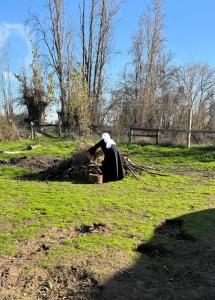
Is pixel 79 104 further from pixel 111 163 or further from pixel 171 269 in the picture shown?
pixel 171 269

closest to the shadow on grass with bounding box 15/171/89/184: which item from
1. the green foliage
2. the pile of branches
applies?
the pile of branches

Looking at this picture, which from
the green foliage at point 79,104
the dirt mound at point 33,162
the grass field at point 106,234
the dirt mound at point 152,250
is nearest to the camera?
the grass field at point 106,234

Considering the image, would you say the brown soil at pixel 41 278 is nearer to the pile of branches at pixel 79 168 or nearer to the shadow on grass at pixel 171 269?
the shadow on grass at pixel 171 269

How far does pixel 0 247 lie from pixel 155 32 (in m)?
31.1

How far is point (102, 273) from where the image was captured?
17.8 ft

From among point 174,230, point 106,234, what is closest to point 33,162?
point 174,230

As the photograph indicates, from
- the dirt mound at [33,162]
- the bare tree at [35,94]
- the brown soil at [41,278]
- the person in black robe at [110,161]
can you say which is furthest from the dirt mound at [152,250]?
the bare tree at [35,94]

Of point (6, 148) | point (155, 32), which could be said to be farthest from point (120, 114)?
point (6, 148)

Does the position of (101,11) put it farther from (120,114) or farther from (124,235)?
(124,235)

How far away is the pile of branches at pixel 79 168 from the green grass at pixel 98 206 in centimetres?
A: 62

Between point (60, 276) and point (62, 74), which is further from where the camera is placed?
point (62, 74)

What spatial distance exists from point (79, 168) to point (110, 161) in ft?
3.08

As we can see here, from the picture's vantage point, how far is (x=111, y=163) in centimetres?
1247

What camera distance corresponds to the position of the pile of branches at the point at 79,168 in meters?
12.4
